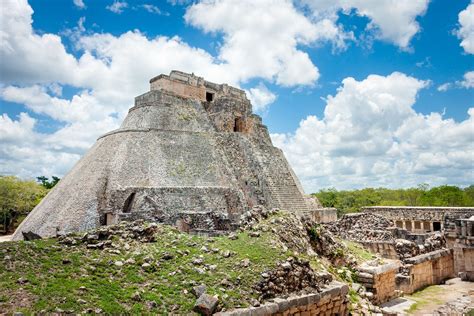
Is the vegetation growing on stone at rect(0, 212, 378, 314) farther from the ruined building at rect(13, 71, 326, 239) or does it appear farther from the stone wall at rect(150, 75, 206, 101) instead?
the stone wall at rect(150, 75, 206, 101)

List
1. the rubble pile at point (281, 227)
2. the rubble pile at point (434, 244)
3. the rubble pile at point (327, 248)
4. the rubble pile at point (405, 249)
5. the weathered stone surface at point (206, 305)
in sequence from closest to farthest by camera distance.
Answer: the weathered stone surface at point (206, 305) → the rubble pile at point (281, 227) → the rubble pile at point (327, 248) → the rubble pile at point (405, 249) → the rubble pile at point (434, 244)

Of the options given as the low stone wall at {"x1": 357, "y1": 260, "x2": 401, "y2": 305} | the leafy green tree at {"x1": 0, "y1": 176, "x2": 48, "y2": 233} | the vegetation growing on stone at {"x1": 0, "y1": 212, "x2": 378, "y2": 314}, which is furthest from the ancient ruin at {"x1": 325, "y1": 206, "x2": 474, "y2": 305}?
the leafy green tree at {"x1": 0, "y1": 176, "x2": 48, "y2": 233}

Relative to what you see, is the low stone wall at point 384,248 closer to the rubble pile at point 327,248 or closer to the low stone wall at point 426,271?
the low stone wall at point 426,271

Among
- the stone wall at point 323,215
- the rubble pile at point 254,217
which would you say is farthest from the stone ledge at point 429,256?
the stone wall at point 323,215

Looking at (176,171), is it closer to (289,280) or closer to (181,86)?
(181,86)

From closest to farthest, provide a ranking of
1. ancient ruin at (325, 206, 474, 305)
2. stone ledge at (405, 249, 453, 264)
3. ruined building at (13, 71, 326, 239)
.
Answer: ancient ruin at (325, 206, 474, 305) → stone ledge at (405, 249, 453, 264) → ruined building at (13, 71, 326, 239)

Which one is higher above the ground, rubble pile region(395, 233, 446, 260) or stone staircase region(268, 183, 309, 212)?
stone staircase region(268, 183, 309, 212)

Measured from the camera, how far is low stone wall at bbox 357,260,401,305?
8305 mm

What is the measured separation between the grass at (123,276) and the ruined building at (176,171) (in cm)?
426

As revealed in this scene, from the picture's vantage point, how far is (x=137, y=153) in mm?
17281

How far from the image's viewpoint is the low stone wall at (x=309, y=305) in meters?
5.22

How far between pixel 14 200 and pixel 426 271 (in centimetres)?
2830

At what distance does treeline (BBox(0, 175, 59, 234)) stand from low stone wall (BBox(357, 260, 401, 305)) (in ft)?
88.1

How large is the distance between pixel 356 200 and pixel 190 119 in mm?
38019
